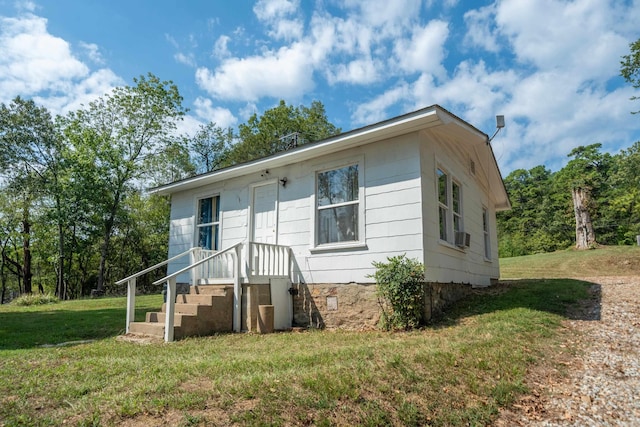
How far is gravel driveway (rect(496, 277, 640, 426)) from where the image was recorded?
117 inches

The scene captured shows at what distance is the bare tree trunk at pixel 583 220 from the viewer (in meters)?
19.3

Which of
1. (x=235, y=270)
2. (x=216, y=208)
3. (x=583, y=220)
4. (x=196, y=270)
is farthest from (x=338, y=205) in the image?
(x=583, y=220)

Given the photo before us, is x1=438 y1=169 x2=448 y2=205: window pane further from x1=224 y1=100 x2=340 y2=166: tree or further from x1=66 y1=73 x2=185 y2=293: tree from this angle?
x1=224 y1=100 x2=340 y2=166: tree

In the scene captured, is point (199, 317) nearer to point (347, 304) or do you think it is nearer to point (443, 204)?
point (347, 304)

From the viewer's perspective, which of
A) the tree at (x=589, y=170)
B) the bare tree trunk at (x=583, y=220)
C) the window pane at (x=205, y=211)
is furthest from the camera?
the tree at (x=589, y=170)

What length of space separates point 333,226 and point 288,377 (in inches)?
163

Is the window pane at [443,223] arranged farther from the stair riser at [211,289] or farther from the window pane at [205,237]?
the window pane at [205,237]

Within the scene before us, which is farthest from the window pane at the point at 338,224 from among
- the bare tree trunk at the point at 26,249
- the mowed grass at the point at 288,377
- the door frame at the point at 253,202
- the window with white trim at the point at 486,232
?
the bare tree trunk at the point at 26,249

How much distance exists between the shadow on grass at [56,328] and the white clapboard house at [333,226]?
893 millimetres

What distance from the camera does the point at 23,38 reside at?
28.3ft

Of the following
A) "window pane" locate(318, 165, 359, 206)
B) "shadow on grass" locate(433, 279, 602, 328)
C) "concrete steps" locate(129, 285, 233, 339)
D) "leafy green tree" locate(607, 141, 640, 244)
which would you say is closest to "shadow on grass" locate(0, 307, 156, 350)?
"concrete steps" locate(129, 285, 233, 339)

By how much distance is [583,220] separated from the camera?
1948 centimetres

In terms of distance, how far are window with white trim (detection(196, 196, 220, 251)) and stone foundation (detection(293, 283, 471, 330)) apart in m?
2.88

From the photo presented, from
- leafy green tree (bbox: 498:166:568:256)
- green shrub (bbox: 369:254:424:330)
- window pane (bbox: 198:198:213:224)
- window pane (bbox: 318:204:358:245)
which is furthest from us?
leafy green tree (bbox: 498:166:568:256)
